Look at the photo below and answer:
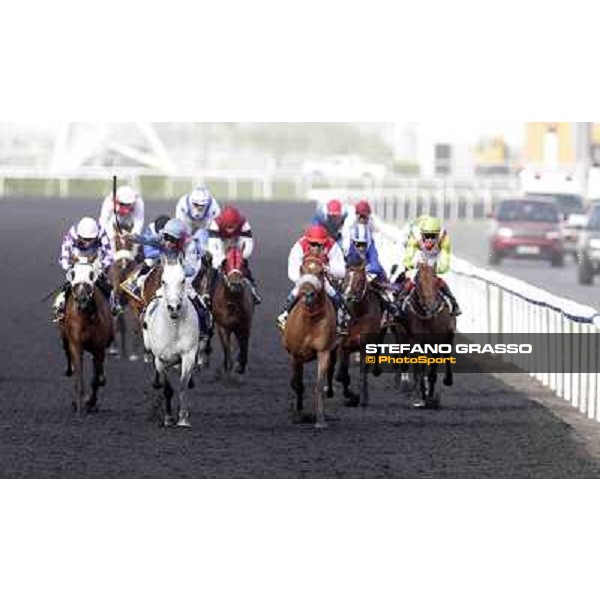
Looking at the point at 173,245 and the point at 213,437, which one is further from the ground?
the point at 173,245

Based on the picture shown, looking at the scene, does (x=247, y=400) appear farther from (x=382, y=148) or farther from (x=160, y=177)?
(x=382, y=148)

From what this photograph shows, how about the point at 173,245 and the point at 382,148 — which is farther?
the point at 382,148

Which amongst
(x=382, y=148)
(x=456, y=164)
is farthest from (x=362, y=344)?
(x=382, y=148)

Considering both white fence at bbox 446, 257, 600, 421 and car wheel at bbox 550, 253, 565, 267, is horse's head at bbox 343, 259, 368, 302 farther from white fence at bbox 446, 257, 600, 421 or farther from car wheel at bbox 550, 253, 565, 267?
car wheel at bbox 550, 253, 565, 267

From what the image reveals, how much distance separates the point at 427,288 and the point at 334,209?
2264 millimetres

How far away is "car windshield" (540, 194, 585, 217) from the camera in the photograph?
42156 mm

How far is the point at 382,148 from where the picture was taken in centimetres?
8362

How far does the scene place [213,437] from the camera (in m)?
15.1

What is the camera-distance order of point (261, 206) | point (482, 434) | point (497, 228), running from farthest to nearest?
point (261, 206)
point (497, 228)
point (482, 434)

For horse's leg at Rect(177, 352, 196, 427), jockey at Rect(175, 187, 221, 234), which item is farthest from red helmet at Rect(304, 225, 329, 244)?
jockey at Rect(175, 187, 221, 234)

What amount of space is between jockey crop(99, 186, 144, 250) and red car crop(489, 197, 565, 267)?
18.9 m

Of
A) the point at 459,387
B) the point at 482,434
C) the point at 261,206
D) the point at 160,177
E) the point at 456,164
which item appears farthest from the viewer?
the point at 456,164

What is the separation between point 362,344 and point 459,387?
8.06 ft

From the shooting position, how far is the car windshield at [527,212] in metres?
38.0
